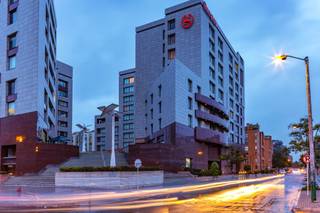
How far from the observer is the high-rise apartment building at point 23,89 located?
45750mm

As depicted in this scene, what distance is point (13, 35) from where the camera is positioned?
2052 inches

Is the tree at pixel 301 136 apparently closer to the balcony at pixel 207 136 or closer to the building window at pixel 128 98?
the balcony at pixel 207 136

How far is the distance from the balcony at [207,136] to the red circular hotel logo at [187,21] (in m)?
19.8

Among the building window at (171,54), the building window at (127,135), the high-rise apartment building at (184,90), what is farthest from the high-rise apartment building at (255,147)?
the building window at (171,54)

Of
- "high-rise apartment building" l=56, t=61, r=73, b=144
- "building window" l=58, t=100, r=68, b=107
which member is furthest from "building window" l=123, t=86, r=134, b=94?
"building window" l=58, t=100, r=68, b=107

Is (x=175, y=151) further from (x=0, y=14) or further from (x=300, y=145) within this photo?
(x=0, y=14)

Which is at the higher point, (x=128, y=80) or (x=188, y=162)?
(x=128, y=80)

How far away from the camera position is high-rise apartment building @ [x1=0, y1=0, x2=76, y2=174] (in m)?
45.8

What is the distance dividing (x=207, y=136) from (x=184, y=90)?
37.5 feet

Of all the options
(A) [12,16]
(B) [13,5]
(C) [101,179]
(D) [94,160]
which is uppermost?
(B) [13,5]

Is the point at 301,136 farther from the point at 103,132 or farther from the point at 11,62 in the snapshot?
the point at 103,132

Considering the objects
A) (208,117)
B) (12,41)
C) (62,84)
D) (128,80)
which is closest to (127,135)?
(128,80)

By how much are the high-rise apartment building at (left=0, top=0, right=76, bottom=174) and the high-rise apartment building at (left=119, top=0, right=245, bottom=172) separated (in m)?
11.6

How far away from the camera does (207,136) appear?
221 ft
